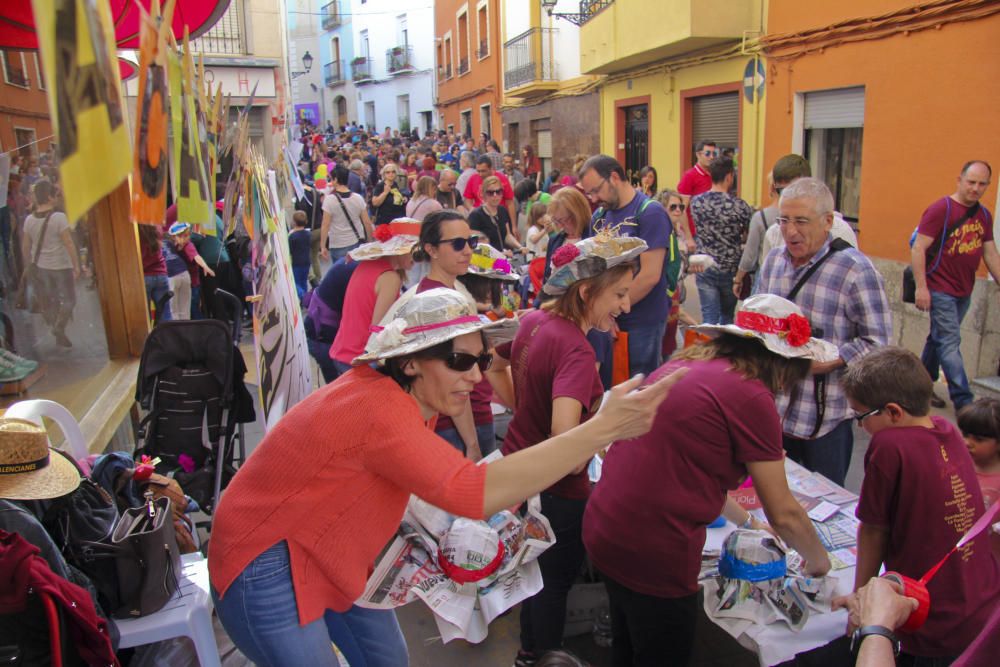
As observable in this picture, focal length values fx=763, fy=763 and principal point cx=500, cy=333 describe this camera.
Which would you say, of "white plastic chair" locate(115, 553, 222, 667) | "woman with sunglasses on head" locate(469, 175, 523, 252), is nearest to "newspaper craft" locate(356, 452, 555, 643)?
"white plastic chair" locate(115, 553, 222, 667)

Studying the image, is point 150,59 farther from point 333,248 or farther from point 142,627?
point 333,248

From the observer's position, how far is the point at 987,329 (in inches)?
255

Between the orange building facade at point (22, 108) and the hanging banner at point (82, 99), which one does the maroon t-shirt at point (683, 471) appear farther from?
the orange building facade at point (22, 108)

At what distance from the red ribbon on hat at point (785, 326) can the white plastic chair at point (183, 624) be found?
2041 mm

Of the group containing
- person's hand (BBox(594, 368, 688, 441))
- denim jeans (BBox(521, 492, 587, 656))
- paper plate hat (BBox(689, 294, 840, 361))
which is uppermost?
paper plate hat (BBox(689, 294, 840, 361))

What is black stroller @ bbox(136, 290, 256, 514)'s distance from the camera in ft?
13.7

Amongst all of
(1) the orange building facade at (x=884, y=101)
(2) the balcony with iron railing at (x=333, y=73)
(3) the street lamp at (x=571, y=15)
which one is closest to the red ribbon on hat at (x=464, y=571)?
(1) the orange building facade at (x=884, y=101)

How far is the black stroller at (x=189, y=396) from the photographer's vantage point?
4.18 metres

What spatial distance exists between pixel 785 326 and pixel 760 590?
87cm

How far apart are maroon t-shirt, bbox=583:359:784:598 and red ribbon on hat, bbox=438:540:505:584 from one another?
1.28ft

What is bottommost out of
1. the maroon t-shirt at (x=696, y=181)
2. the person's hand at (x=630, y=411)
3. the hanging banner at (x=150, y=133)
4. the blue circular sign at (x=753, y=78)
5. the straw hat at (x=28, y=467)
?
the straw hat at (x=28, y=467)

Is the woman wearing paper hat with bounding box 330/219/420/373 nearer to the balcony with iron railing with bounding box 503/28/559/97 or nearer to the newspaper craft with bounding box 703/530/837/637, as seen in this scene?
the newspaper craft with bounding box 703/530/837/637

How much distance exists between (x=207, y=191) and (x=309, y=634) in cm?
145

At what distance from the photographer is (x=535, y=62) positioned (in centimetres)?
2058
